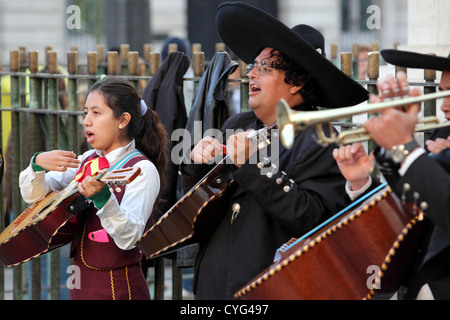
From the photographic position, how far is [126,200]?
4.12m

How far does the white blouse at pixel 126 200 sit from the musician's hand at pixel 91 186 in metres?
0.11

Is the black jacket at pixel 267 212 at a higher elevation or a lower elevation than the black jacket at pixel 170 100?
lower

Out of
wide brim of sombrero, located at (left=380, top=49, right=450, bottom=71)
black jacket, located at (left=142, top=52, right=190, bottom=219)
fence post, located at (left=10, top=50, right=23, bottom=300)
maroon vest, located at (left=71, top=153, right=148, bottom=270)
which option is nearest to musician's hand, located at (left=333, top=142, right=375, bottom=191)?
wide brim of sombrero, located at (left=380, top=49, right=450, bottom=71)

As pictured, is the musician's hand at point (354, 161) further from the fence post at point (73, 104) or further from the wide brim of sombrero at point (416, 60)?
the fence post at point (73, 104)

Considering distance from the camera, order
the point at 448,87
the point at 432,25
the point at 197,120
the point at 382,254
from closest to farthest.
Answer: the point at 382,254
the point at 448,87
the point at 197,120
the point at 432,25

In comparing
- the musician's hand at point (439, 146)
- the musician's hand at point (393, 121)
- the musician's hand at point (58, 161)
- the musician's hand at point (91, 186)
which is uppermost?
the musician's hand at point (393, 121)

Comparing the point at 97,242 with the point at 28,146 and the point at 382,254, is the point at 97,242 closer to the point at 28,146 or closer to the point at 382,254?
the point at 382,254

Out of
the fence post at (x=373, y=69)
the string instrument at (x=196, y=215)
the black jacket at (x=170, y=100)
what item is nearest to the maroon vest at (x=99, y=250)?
the string instrument at (x=196, y=215)

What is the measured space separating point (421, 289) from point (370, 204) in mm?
368

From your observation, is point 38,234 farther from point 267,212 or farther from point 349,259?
point 349,259

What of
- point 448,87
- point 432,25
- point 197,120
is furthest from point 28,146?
point 448,87

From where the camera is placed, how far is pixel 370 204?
3111mm

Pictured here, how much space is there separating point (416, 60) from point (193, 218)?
1.14m

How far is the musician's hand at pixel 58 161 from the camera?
4352 millimetres
